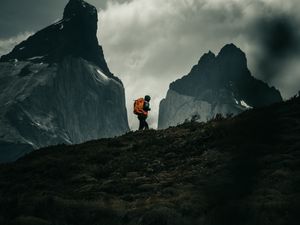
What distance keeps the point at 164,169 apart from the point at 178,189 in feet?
13.9

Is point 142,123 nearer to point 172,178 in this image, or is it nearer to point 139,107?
point 139,107

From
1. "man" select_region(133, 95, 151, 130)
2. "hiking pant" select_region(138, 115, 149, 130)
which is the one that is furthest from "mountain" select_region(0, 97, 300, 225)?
"hiking pant" select_region(138, 115, 149, 130)

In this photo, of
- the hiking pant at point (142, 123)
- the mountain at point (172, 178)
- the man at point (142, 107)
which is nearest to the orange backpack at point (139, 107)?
the man at point (142, 107)

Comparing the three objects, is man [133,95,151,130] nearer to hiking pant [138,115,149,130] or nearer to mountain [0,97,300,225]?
hiking pant [138,115,149,130]

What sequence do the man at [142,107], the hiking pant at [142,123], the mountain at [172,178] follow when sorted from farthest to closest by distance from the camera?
the hiking pant at [142,123], the man at [142,107], the mountain at [172,178]

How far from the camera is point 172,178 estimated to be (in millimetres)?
23453

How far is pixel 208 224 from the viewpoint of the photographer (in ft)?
57.5

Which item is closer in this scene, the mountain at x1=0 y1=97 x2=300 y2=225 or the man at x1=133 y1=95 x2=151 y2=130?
the mountain at x1=0 y1=97 x2=300 y2=225

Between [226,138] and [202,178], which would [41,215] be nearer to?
[202,178]

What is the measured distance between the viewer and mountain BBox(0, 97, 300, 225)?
18.5 m

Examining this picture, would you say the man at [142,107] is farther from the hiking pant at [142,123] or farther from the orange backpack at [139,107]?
the hiking pant at [142,123]

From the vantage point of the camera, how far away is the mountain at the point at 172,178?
1845 cm

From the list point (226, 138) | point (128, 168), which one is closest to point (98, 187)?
point (128, 168)

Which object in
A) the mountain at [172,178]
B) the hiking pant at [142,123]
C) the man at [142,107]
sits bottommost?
the mountain at [172,178]
